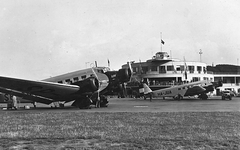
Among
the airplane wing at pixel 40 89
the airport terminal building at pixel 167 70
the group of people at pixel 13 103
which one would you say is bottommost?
the group of people at pixel 13 103

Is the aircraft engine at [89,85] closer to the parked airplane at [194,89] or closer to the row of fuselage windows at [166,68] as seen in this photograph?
the parked airplane at [194,89]

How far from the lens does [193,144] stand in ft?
22.6

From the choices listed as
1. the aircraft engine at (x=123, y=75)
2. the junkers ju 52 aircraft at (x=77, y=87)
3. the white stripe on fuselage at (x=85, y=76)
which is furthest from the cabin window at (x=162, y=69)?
the white stripe on fuselage at (x=85, y=76)

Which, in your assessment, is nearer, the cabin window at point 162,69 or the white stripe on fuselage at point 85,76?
the white stripe on fuselage at point 85,76

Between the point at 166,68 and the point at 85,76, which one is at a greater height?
the point at 166,68

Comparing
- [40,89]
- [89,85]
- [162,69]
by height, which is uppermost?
[162,69]

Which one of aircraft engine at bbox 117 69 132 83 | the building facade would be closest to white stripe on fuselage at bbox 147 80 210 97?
aircraft engine at bbox 117 69 132 83

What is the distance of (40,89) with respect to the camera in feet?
65.5

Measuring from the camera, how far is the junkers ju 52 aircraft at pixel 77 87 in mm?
19503

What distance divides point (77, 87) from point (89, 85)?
1.04 metres

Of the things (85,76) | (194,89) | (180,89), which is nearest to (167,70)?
(180,89)

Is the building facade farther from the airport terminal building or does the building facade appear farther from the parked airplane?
the parked airplane

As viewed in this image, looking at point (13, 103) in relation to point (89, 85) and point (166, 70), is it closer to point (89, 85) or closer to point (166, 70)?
point (89, 85)

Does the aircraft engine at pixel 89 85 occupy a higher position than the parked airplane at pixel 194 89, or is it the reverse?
the aircraft engine at pixel 89 85
